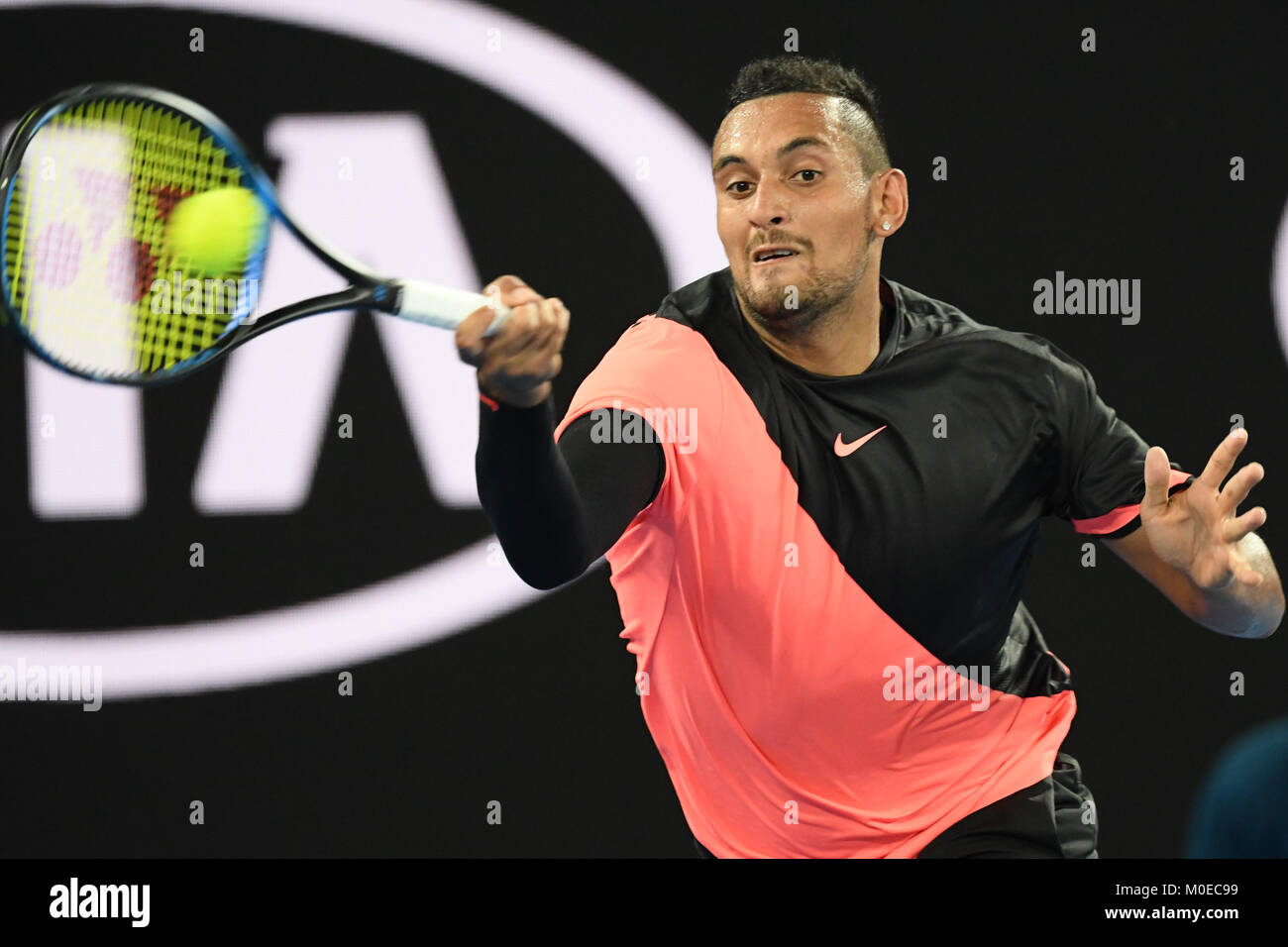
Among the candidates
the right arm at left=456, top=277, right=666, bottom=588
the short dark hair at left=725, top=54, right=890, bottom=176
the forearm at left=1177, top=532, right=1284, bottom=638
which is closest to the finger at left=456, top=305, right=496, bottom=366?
the right arm at left=456, top=277, right=666, bottom=588

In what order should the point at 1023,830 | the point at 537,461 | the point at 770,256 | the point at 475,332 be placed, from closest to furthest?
the point at 475,332, the point at 537,461, the point at 1023,830, the point at 770,256

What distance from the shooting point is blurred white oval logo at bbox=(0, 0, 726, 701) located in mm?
3539

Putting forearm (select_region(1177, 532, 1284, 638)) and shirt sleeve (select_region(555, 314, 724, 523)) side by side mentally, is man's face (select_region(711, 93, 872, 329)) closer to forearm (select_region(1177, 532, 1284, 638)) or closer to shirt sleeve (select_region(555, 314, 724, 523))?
shirt sleeve (select_region(555, 314, 724, 523))

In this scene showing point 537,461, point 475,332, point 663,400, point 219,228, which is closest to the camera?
point 475,332

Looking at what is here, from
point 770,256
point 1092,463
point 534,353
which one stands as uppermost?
point 770,256

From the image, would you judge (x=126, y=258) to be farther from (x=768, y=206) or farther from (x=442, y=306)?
(x=768, y=206)

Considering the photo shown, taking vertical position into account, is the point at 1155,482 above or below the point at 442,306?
below

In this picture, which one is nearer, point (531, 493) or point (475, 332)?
point (475, 332)

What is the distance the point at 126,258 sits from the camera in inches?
80.2

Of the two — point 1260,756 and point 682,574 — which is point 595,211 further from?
point 1260,756

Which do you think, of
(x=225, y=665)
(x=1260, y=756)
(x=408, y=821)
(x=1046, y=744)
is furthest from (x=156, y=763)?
(x=1260, y=756)

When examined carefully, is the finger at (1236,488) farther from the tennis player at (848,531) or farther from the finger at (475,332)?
the finger at (475,332)

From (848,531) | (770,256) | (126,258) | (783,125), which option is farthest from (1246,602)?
(126,258)

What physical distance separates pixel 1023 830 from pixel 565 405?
1.51m
